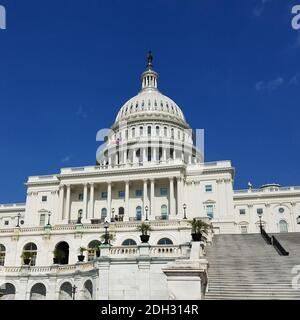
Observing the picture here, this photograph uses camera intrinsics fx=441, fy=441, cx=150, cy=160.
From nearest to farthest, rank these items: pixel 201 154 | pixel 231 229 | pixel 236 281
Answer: pixel 236 281, pixel 231 229, pixel 201 154

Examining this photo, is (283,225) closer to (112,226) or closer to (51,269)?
(112,226)

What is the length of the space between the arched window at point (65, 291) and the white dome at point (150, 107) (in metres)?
88.7

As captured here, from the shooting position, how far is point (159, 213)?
8575 centimetres

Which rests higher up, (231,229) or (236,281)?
(231,229)

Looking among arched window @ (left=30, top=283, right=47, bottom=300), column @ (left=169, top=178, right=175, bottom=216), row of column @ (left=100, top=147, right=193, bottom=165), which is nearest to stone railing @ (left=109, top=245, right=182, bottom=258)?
arched window @ (left=30, top=283, right=47, bottom=300)

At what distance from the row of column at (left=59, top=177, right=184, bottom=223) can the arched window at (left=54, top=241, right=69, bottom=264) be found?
27080 mm

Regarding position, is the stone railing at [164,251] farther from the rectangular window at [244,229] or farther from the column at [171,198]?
the rectangular window at [244,229]

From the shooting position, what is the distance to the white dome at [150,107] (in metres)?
128

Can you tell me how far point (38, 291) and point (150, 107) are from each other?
91769mm

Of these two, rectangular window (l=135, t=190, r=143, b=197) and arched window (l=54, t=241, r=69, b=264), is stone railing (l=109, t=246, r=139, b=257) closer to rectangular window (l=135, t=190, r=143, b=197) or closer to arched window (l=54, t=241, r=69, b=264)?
arched window (l=54, t=241, r=69, b=264)
